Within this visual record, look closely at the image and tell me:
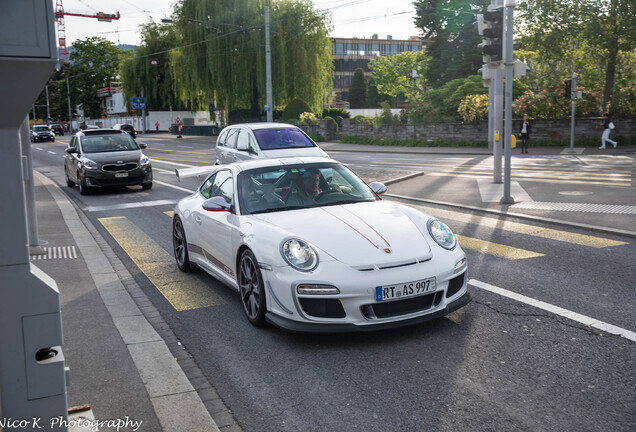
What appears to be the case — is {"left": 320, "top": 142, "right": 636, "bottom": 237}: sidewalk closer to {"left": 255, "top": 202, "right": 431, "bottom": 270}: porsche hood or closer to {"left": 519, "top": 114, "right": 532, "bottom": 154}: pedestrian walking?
{"left": 255, "top": 202, "right": 431, "bottom": 270}: porsche hood

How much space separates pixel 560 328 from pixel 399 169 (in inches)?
647

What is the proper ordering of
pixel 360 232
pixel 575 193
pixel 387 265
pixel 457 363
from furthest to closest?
pixel 575 193
pixel 360 232
pixel 387 265
pixel 457 363

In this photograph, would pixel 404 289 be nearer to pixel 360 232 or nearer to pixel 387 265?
pixel 387 265

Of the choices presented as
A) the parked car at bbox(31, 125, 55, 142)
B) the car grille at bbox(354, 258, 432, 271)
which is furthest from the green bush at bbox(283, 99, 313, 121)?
the car grille at bbox(354, 258, 432, 271)

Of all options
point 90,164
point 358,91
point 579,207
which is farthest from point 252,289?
point 358,91

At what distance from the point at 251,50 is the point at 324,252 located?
4528 cm

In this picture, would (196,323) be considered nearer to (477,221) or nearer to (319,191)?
(319,191)

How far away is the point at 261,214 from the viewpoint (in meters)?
6.10

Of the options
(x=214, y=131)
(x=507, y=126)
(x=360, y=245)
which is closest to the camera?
(x=360, y=245)

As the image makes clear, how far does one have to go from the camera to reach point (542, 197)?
532 inches

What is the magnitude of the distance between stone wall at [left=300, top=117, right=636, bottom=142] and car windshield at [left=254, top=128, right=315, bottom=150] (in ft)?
66.2

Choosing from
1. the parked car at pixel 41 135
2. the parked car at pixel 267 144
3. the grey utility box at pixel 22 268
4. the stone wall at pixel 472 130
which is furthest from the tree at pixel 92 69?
the grey utility box at pixel 22 268

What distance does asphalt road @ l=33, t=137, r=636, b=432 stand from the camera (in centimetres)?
381

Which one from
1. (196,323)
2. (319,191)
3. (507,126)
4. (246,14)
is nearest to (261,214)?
(319,191)
